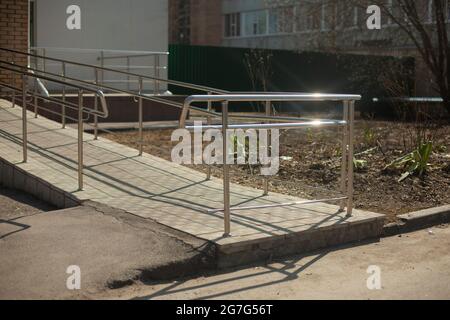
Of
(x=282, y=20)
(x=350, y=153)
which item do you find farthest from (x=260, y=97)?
(x=282, y=20)

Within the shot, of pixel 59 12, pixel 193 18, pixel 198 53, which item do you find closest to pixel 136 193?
pixel 59 12

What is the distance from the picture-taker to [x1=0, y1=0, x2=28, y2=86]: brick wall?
12741 millimetres

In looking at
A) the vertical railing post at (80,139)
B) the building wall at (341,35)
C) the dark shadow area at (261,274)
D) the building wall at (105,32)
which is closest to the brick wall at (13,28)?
the building wall at (105,32)

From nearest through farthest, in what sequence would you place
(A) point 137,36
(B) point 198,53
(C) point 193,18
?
1. (A) point 137,36
2. (B) point 198,53
3. (C) point 193,18

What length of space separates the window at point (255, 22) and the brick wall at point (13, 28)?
1188 inches

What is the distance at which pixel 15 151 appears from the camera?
8672mm

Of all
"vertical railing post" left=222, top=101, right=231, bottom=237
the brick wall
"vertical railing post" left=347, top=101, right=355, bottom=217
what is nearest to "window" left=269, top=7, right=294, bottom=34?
the brick wall

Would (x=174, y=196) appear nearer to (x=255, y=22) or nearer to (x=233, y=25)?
(x=255, y=22)

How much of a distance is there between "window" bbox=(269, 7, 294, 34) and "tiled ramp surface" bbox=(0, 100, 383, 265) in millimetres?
17374

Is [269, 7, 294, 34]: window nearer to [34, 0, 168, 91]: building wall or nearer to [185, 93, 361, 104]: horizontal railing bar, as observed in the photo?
[34, 0, 168, 91]: building wall

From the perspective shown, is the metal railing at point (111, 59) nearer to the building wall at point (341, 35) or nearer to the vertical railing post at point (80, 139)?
the building wall at point (341, 35)

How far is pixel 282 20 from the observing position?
3284 cm

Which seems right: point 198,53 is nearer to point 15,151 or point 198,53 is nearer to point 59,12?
point 59,12
